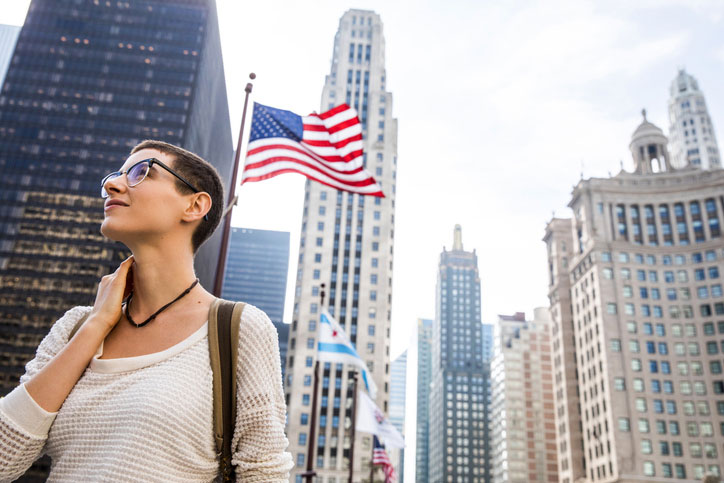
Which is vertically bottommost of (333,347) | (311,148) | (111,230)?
(111,230)

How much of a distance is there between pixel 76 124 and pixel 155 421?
111586mm

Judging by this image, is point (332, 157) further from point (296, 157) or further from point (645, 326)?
point (645, 326)

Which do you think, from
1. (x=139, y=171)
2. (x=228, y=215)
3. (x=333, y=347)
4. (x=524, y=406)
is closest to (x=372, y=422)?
(x=333, y=347)

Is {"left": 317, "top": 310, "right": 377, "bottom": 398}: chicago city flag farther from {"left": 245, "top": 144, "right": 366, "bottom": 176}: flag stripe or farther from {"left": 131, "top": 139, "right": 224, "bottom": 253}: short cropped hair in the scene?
{"left": 131, "top": 139, "right": 224, "bottom": 253}: short cropped hair

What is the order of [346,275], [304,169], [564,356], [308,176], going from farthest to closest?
[564,356] → [346,275] → [304,169] → [308,176]

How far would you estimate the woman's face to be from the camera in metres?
2.68

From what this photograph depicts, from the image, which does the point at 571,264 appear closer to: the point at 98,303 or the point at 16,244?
the point at 16,244

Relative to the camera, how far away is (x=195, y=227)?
9.50 ft

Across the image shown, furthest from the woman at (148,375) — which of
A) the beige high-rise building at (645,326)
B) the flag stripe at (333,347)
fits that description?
the beige high-rise building at (645,326)

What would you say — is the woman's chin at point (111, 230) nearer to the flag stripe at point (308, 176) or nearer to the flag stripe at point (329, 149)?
the flag stripe at point (308, 176)

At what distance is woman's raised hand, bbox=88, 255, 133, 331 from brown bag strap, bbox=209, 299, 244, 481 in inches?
18.5

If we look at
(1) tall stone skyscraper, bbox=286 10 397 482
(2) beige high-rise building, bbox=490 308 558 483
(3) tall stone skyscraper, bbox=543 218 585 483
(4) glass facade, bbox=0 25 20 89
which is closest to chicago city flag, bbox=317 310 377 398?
(1) tall stone skyscraper, bbox=286 10 397 482

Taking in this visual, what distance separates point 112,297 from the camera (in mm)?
2639

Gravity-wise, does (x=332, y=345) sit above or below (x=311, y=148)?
below
